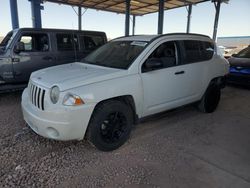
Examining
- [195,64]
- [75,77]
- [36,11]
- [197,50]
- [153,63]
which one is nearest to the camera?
[75,77]

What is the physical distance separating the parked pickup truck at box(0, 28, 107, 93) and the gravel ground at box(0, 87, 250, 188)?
1.51m

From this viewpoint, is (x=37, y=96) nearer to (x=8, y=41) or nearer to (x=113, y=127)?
(x=113, y=127)

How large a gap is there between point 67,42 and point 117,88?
13.0 feet

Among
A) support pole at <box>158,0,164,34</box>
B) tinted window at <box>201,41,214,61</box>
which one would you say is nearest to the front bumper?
tinted window at <box>201,41,214,61</box>

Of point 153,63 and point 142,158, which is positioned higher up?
point 153,63

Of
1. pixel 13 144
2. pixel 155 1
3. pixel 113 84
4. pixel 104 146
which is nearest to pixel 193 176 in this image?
pixel 104 146

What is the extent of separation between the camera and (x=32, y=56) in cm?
564

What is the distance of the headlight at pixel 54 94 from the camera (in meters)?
2.71

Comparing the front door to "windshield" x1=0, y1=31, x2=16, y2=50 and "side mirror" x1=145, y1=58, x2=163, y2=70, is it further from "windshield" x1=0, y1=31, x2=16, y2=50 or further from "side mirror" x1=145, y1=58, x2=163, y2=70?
"windshield" x1=0, y1=31, x2=16, y2=50

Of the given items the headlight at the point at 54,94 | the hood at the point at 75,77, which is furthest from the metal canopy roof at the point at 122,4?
the headlight at the point at 54,94

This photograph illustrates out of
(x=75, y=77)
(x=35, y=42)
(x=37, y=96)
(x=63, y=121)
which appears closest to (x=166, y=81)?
(x=75, y=77)

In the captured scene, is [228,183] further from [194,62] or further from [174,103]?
[194,62]

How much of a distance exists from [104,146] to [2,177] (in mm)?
1318

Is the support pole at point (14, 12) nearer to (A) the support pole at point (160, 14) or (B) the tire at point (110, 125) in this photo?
(A) the support pole at point (160, 14)
